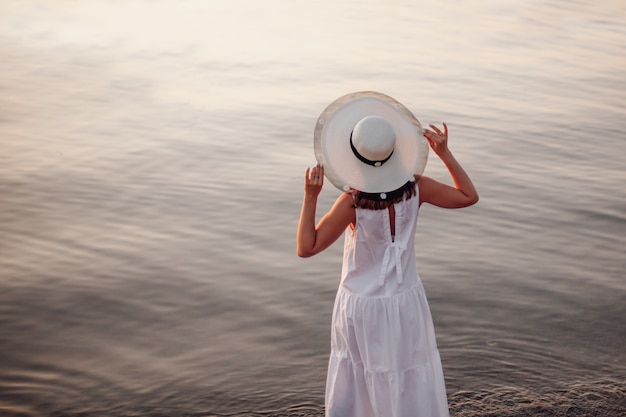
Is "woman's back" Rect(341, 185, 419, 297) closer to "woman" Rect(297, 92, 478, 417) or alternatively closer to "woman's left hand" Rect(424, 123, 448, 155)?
"woman" Rect(297, 92, 478, 417)

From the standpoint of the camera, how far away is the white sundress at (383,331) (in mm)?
4516

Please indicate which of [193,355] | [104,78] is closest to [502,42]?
[104,78]

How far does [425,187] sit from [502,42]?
1112cm

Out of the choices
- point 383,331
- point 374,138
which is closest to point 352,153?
point 374,138

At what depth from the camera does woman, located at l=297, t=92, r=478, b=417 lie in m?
4.34

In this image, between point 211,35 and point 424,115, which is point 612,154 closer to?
point 424,115

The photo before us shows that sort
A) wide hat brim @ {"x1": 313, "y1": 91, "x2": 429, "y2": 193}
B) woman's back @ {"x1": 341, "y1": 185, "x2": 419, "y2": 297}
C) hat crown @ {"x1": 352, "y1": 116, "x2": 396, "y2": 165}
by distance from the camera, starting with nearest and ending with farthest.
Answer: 1. hat crown @ {"x1": 352, "y1": 116, "x2": 396, "y2": 165}
2. wide hat brim @ {"x1": 313, "y1": 91, "x2": 429, "y2": 193}
3. woman's back @ {"x1": 341, "y1": 185, "x2": 419, "y2": 297}

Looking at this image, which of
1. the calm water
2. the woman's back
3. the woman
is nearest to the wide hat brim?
the woman

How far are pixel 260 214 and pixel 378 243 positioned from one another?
4.45 m

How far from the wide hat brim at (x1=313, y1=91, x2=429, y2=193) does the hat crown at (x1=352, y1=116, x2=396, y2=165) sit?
90 mm

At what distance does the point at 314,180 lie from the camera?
4273mm

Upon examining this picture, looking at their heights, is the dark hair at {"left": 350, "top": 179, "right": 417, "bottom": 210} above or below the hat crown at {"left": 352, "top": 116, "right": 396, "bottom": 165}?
below

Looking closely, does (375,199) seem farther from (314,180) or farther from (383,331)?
(383,331)

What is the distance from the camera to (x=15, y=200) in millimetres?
9070
